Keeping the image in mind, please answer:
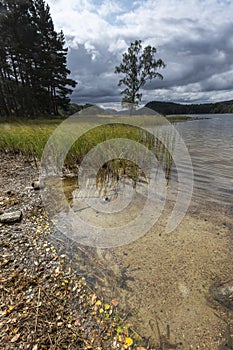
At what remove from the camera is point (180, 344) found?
1.25 meters

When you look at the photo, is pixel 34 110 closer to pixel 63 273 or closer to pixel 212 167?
pixel 212 167

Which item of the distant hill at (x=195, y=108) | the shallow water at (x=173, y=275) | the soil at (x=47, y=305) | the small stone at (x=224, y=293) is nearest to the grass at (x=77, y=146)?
the shallow water at (x=173, y=275)

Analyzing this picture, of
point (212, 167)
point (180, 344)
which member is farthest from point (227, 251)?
point (212, 167)

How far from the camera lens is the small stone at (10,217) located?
8.11 ft

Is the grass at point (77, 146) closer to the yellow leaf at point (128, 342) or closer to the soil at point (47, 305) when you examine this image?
the soil at point (47, 305)

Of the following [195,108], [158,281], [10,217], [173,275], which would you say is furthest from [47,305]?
[195,108]

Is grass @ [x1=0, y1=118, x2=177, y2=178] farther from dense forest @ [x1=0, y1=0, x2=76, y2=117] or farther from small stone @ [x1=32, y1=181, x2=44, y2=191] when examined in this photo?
dense forest @ [x1=0, y1=0, x2=76, y2=117]

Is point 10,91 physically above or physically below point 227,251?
above

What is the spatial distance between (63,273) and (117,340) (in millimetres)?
764

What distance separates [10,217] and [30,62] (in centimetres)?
2546

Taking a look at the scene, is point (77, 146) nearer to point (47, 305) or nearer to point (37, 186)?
point (37, 186)

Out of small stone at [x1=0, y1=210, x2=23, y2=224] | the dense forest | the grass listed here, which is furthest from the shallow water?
the dense forest

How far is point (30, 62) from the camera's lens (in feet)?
70.7

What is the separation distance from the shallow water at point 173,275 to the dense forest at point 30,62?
73.0ft
